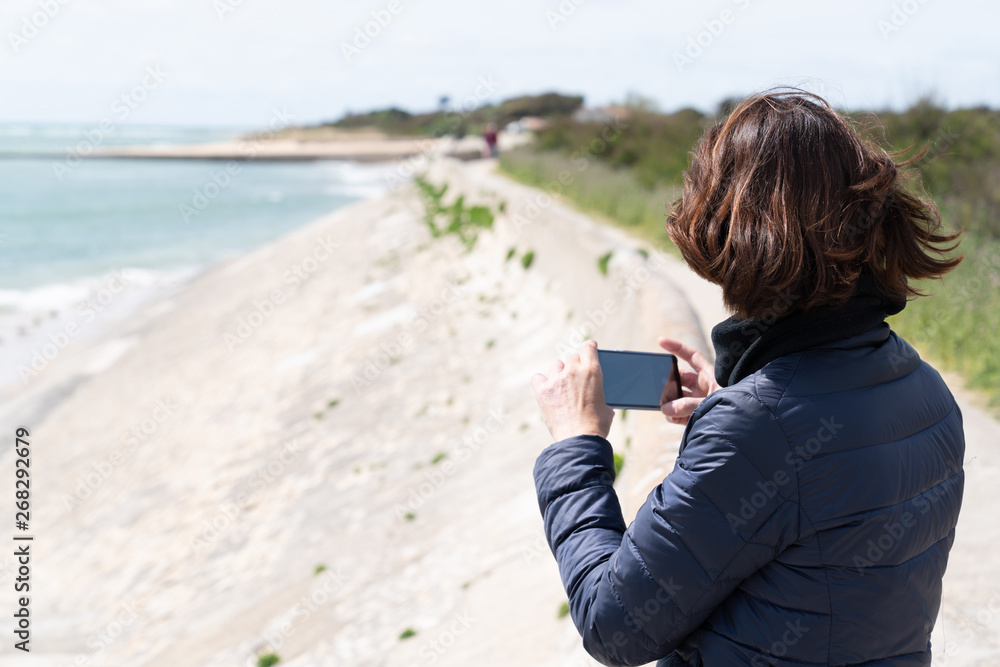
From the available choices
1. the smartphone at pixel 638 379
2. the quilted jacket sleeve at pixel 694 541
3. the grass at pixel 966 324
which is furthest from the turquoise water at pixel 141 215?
the quilted jacket sleeve at pixel 694 541

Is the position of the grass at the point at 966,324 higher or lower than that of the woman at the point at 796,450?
lower

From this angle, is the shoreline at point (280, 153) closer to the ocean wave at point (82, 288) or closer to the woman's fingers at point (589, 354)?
the ocean wave at point (82, 288)

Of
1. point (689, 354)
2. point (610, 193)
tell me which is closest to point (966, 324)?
point (689, 354)

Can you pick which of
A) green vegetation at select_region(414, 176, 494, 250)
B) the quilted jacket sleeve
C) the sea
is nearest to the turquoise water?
the sea

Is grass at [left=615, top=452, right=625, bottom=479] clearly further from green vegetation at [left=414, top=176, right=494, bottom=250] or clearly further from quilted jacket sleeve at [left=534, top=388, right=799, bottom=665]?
green vegetation at [left=414, top=176, right=494, bottom=250]

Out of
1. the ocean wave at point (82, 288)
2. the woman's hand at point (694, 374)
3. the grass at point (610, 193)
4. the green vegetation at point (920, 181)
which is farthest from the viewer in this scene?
the ocean wave at point (82, 288)

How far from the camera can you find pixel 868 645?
1261mm

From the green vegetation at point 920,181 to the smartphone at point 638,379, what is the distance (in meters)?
0.33

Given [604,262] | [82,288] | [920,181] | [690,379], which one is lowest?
[82,288]

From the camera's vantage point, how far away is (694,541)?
1.19m

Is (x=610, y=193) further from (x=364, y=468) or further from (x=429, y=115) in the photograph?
(x=429, y=115)

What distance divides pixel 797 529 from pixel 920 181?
71 centimetres

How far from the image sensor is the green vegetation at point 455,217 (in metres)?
12.5

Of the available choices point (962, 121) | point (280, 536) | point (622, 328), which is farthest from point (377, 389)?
point (962, 121)
